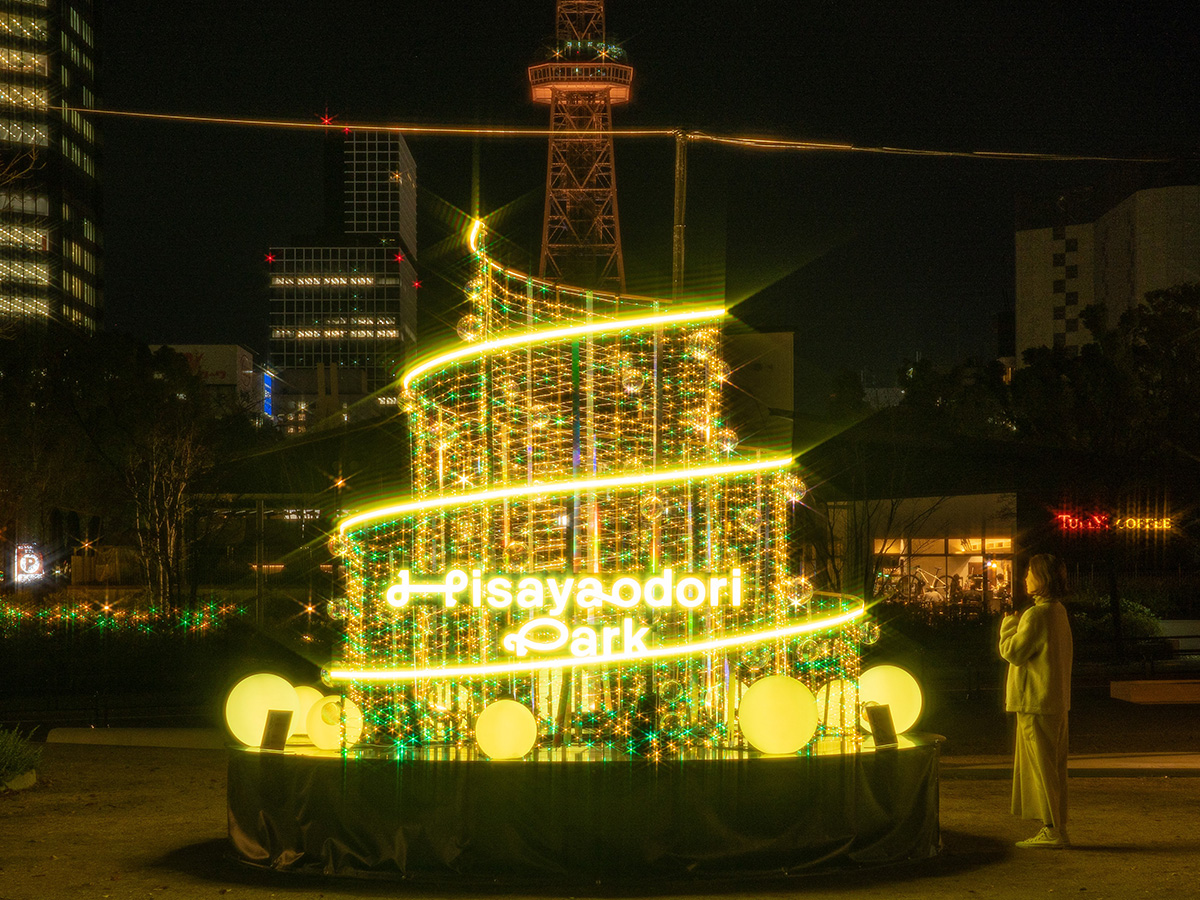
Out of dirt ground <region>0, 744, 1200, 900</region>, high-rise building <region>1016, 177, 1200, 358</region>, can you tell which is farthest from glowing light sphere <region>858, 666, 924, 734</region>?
high-rise building <region>1016, 177, 1200, 358</region>

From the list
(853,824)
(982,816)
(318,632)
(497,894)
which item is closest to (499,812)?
(497,894)

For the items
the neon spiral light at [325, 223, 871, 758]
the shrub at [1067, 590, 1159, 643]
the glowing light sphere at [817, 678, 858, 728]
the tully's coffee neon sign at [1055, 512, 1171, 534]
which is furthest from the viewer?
the tully's coffee neon sign at [1055, 512, 1171, 534]

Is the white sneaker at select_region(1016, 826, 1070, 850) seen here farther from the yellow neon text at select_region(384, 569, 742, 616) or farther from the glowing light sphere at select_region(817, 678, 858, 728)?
the yellow neon text at select_region(384, 569, 742, 616)

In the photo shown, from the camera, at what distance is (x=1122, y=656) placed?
72.5ft

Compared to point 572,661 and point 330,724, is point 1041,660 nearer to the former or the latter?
point 572,661

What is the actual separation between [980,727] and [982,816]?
6.19 metres

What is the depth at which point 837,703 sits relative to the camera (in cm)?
887

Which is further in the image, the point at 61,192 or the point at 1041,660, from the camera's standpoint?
the point at 61,192

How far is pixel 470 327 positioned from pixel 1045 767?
454 centimetres

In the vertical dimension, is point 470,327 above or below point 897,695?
above

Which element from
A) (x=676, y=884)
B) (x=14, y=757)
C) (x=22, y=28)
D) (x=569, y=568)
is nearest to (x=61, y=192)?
(x=22, y=28)

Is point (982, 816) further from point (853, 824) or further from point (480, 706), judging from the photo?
point (480, 706)

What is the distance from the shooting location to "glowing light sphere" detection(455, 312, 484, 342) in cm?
877

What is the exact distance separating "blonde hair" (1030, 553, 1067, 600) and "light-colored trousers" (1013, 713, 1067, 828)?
73 centimetres
